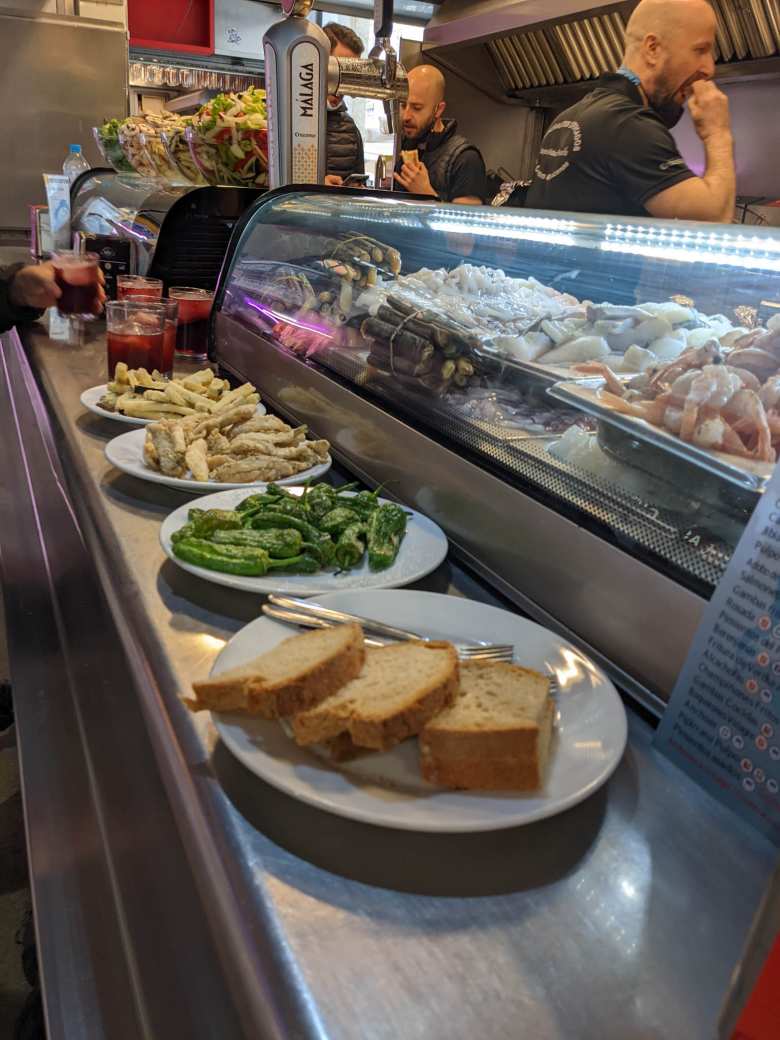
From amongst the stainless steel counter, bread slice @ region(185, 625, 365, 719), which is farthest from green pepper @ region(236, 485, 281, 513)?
bread slice @ region(185, 625, 365, 719)

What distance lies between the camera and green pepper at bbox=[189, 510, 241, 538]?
3.61ft

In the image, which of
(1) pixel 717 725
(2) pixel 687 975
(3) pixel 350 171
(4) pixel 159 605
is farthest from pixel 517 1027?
(3) pixel 350 171

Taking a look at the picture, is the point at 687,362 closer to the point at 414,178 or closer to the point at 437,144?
the point at 414,178

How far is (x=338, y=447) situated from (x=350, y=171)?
2406 mm

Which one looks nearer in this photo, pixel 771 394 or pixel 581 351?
pixel 771 394

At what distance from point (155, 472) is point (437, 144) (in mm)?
4045

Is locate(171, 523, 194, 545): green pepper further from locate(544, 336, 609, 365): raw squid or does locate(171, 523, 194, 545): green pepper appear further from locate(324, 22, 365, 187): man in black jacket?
locate(324, 22, 365, 187): man in black jacket

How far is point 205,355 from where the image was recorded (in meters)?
2.33

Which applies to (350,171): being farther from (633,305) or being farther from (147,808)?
(147,808)

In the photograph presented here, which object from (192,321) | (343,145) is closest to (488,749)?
(192,321)

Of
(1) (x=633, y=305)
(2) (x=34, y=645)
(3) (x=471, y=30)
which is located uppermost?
(3) (x=471, y=30)

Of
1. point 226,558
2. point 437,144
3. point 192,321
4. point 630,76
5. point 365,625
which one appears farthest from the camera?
point 437,144

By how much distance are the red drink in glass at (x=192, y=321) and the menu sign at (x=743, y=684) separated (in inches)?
72.7

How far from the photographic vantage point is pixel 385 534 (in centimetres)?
113
